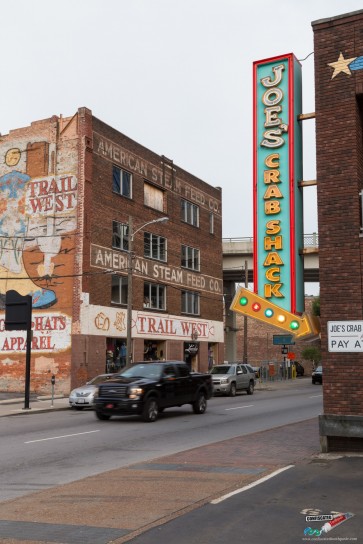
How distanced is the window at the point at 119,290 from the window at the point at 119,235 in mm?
1727

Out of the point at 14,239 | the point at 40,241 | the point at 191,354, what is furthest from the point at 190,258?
the point at 14,239

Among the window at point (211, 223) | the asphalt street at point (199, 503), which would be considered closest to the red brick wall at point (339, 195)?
the asphalt street at point (199, 503)

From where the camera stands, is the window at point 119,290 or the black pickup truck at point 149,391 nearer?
the black pickup truck at point 149,391

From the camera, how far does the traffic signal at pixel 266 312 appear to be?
12742 mm

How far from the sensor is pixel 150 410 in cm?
1881

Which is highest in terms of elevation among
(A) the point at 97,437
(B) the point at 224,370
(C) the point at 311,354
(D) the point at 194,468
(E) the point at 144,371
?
(C) the point at 311,354

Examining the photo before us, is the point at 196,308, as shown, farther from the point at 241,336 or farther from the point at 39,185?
the point at 241,336

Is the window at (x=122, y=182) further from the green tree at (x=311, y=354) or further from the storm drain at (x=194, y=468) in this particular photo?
the green tree at (x=311, y=354)

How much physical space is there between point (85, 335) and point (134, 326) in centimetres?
477

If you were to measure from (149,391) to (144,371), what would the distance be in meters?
1.19

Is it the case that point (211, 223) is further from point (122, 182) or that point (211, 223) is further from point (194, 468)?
point (194, 468)

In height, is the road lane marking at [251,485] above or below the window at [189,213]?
below

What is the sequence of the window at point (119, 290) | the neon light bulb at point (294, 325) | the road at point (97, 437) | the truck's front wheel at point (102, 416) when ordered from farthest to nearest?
the window at point (119, 290), the truck's front wheel at point (102, 416), the neon light bulb at point (294, 325), the road at point (97, 437)

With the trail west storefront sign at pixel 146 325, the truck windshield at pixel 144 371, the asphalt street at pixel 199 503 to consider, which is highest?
the trail west storefront sign at pixel 146 325
